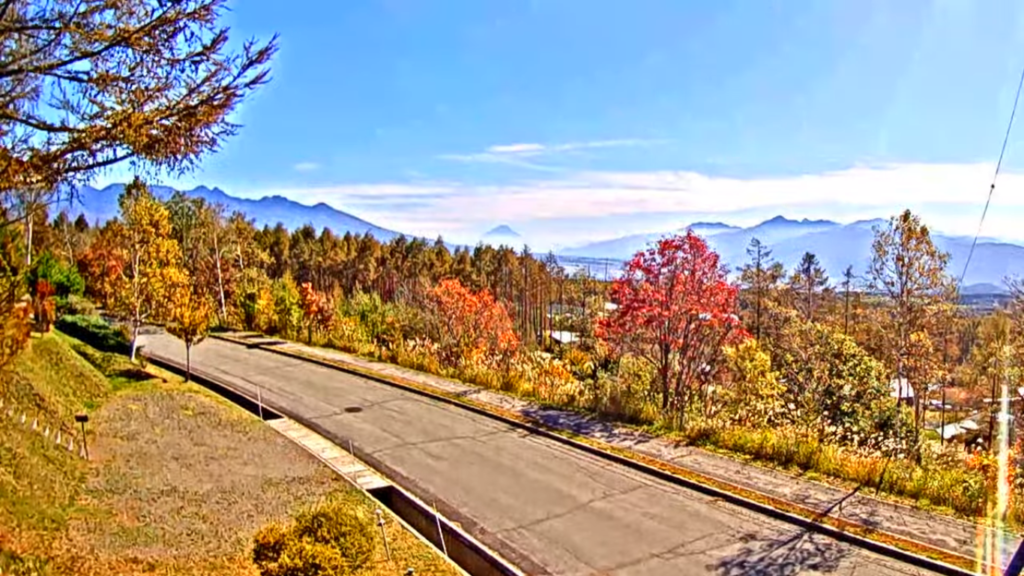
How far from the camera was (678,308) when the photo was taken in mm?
15125

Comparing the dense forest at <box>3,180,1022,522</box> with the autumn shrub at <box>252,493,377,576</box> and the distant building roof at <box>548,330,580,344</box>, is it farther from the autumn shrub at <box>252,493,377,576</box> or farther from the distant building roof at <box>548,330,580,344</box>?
the autumn shrub at <box>252,493,377,576</box>

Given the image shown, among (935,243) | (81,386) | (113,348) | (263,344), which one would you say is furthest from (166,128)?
(263,344)

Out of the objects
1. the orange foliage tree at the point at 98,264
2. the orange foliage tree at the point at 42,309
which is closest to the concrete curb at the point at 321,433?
the orange foliage tree at the point at 42,309

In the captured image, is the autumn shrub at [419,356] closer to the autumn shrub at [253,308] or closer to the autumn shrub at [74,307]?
the autumn shrub at [253,308]

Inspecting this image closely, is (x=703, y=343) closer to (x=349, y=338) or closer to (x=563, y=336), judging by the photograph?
(x=349, y=338)

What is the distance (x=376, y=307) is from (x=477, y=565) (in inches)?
976

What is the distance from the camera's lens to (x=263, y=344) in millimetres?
28062

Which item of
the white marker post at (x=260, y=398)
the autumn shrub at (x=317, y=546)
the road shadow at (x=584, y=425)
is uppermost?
the autumn shrub at (x=317, y=546)

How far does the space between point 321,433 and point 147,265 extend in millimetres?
10605

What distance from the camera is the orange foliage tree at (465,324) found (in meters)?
24.6

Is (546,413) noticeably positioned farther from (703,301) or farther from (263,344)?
(263,344)

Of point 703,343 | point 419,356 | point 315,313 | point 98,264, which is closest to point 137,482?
point 703,343

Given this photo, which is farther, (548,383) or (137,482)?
(548,383)

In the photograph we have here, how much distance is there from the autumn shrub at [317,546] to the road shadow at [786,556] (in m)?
4.31
